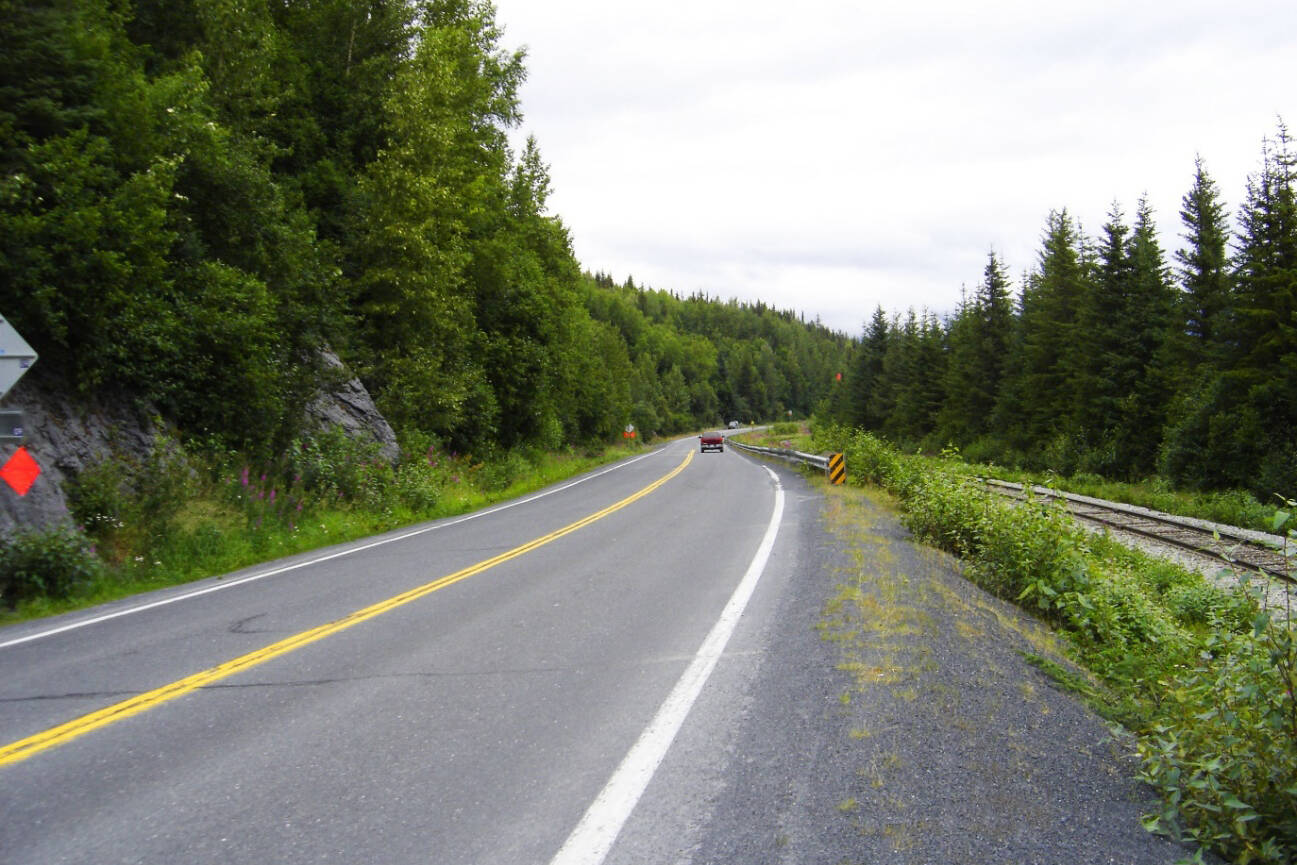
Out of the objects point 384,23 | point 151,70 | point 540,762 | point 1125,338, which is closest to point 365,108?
point 384,23

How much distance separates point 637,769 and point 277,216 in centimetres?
1561

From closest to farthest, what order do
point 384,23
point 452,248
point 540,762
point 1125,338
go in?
1. point 540,762
2. point 452,248
3. point 384,23
4. point 1125,338

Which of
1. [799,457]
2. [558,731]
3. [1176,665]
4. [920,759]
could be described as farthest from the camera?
[799,457]

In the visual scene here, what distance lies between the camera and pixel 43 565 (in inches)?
337

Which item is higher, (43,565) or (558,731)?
(43,565)

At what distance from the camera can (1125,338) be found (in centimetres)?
3158

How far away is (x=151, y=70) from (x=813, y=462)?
19.9 meters

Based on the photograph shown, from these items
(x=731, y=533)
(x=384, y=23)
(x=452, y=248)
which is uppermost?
(x=384, y=23)

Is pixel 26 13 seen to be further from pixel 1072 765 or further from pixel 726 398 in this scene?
pixel 726 398

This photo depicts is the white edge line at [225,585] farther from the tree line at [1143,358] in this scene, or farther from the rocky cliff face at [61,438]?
the tree line at [1143,358]

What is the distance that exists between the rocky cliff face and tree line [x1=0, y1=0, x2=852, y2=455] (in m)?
0.35

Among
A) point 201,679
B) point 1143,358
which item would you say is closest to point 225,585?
point 201,679

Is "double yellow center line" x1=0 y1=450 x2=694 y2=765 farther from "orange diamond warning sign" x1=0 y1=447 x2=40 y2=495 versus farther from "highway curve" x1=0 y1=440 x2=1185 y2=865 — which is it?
"orange diamond warning sign" x1=0 y1=447 x2=40 y2=495

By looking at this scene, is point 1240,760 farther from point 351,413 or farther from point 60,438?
point 351,413
